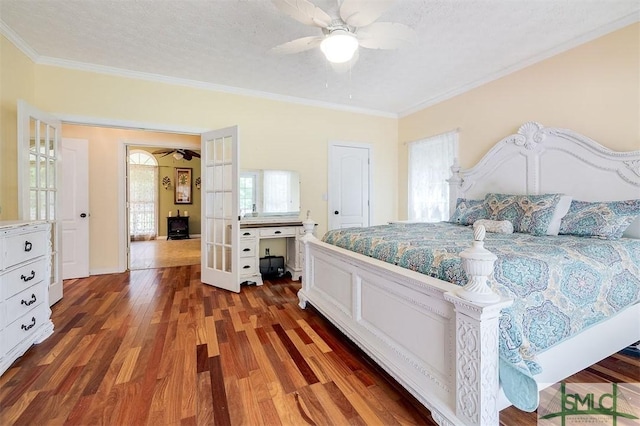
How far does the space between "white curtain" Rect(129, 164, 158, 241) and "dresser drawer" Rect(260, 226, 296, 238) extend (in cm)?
614

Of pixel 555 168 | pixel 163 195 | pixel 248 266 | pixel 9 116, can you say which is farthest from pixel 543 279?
pixel 163 195

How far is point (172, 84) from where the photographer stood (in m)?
3.61

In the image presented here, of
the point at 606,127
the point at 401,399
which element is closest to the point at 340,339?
the point at 401,399

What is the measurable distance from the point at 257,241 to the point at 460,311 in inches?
115

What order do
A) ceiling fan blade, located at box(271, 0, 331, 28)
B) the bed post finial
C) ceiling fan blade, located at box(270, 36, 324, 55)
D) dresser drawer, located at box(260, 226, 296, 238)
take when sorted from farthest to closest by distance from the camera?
dresser drawer, located at box(260, 226, 296, 238) < ceiling fan blade, located at box(270, 36, 324, 55) < ceiling fan blade, located at box(271, 0, 331, 28) < the bed post finial

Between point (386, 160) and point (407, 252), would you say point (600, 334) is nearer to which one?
point (407, 252)

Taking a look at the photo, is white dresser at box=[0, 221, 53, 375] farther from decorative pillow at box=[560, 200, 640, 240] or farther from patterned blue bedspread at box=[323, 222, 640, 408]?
decorative pillow at box=[560, 200, 640, 240]

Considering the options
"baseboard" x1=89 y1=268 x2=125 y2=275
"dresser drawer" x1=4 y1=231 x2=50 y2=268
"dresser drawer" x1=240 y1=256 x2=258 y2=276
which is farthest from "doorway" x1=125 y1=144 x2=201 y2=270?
"dresser drawer" x1=4 y1=231 x2=50 y2=268

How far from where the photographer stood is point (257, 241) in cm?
372

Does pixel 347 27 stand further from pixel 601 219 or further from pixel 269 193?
pixel 269 193

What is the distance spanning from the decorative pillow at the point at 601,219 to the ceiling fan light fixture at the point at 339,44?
7.47ft

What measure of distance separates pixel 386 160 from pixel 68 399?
4803 millimetres

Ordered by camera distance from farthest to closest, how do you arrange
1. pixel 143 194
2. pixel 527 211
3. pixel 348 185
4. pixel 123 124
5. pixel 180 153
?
pixel 143 194
pixel 180 153
pixel 348 185
pixel 123 124
pixel 527 211

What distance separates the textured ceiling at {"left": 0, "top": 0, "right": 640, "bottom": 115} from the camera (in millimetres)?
2270
